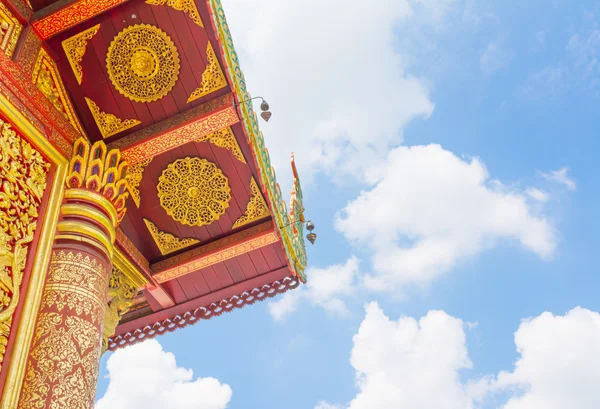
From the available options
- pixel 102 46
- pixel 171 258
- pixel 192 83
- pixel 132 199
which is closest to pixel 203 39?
pixel 192 83

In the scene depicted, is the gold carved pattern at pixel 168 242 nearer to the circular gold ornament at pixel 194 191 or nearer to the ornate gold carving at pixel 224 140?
the circular gold ornament at pixel 194 191

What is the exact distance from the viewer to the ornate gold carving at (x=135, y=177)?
18.8 ft

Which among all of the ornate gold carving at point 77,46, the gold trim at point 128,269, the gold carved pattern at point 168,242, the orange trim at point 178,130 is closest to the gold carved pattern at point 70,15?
the ornate gold carving at point 77,46

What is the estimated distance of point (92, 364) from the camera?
14.3 ft

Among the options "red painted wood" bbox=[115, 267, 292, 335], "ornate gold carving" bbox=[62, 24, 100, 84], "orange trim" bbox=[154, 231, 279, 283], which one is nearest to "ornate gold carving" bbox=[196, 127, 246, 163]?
"orange trim" bbox=[154, 231, 279, 283]

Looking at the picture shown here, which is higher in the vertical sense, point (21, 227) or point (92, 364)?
point (21, 227)

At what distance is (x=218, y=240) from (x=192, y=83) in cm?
160

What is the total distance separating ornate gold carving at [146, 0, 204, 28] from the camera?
4.98 m

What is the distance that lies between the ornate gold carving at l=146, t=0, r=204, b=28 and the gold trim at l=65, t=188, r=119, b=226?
1469 millimetres

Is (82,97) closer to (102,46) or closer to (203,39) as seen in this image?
(102,46)

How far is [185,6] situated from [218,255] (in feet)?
7.54

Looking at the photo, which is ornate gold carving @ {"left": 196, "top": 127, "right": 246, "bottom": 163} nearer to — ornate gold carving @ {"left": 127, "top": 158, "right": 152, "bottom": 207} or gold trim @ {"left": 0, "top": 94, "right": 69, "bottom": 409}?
ornate gold carving @ {"left": 127, "top": 158, "right": 152, "bottom": 207}

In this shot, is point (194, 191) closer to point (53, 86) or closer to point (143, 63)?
point (143, 63)

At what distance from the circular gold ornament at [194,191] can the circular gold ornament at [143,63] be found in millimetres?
702
